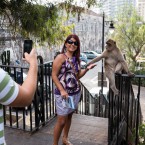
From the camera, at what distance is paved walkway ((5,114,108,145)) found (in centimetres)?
344

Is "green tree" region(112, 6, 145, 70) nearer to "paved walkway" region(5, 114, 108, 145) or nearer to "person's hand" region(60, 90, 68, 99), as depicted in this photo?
"paved walkway" region(5, 114, 108, 145)

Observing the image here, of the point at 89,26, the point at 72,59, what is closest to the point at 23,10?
the point at 72,59

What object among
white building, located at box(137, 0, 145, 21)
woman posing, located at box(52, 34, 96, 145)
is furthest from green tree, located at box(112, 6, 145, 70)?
woman posing, located at box(52, 34, 96, 145)

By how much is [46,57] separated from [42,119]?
2242cm

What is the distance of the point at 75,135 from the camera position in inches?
144

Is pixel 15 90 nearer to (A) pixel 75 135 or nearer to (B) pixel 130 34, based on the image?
(A) pixel 75 135

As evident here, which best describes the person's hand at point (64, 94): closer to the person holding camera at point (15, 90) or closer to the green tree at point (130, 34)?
the person holding camera at point (15, 90)

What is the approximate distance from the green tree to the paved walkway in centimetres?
1745

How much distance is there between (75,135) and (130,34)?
756 inches

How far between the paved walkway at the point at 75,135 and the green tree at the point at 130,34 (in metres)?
17.5

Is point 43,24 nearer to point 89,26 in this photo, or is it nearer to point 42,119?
point 42,119

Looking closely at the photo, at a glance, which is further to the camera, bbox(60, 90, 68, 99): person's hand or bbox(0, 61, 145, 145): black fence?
bbox(0, 61, 145, 145): black fence

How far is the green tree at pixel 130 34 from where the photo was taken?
21.3 m

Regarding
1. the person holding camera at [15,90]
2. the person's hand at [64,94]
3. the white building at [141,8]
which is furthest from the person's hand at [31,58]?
the white building at [141,8]
